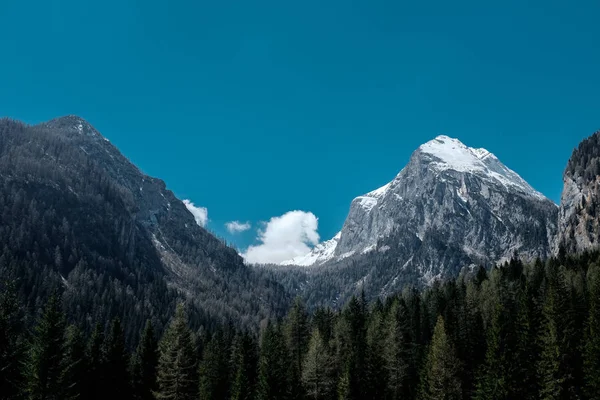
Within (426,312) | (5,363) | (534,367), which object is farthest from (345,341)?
(5,363)

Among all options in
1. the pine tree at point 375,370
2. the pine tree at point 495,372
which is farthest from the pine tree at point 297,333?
the pine tree at point 495,372

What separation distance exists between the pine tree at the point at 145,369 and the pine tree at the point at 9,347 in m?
24.7

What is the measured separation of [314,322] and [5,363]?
7343 centimetres

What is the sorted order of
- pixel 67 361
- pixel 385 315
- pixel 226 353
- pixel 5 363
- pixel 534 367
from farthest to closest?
pixel 385 315
pixel 226 353
pixel 534 367
pixel 67 361
pixel 5 363

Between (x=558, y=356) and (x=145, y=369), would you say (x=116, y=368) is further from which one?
(x=558, y=356)

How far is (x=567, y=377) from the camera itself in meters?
58.0

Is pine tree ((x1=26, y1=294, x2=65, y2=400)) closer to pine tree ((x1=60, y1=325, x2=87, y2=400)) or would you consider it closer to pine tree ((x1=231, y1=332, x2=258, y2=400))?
pine tree ((x1=60, y1=325, x2=87, y2=400))

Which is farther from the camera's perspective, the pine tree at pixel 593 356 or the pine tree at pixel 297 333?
the pine tree at pixel 297 333

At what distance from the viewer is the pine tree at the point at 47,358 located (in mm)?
47875

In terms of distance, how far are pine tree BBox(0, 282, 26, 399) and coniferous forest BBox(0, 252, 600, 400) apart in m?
0.08

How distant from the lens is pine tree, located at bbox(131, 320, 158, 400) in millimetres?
66519

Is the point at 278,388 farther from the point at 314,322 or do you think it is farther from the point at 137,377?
the point at 314,322

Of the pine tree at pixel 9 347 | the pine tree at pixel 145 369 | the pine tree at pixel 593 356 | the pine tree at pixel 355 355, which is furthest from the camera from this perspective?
the pine tree at pixel 355 355

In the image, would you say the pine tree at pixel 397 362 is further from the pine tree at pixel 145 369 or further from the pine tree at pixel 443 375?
the pine tree at pixel 145 369
